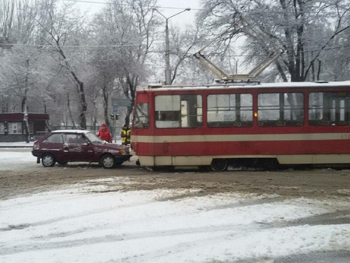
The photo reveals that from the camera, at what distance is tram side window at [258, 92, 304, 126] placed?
13359mm

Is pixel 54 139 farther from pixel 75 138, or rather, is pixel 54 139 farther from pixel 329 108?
pixel 329 108

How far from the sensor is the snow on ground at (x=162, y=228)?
538 centimetres

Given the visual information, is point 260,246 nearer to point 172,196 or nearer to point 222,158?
point 172,196

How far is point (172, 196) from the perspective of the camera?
8.96 meters

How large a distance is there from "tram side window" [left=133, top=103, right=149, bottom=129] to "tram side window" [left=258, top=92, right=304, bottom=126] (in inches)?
149

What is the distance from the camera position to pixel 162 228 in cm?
650

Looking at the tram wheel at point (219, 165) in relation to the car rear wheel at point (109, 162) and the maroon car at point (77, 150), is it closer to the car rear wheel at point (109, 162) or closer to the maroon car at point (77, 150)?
the maroon car at point (77, 150)

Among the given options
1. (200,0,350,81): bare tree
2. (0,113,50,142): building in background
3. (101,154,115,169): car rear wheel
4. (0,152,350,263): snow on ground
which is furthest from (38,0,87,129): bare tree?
(0,152,350,263): snow on ground

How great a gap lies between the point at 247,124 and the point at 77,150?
6848mm

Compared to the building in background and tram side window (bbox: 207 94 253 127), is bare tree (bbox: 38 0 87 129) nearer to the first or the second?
the building in background

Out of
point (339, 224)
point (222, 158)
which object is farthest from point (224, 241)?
point (222, 158)

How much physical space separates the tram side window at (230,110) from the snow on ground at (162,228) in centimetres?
486

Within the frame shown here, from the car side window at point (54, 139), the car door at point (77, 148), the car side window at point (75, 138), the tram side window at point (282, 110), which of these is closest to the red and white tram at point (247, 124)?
the tram side window at point (282, 110)

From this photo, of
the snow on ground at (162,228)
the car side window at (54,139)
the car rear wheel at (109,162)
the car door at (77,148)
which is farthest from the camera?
the car side window at (54,139)
